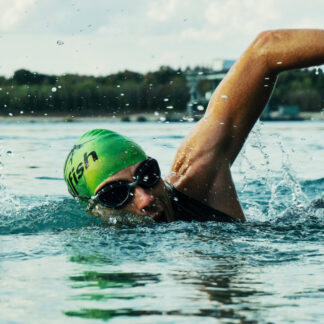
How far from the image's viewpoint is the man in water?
436 cm

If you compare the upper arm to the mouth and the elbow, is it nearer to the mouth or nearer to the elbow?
the elbow

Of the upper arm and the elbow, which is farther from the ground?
the elbow

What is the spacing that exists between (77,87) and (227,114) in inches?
417

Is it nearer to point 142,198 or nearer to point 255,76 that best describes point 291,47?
point 255,76

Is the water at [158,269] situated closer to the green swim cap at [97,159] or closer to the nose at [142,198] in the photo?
the nose at [142,198]

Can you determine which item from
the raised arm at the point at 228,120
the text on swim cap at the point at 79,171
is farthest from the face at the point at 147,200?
the raised arm at the point at 228,120

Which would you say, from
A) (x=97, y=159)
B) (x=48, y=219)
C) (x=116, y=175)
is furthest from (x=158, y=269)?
(x=48, y=219)

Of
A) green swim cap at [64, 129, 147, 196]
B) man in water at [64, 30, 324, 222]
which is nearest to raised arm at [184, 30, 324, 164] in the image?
man in water at [64, 30, 324, 222]

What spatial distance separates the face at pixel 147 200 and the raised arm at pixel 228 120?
315 mm

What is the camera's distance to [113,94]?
14.6 m

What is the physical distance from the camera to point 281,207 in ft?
24.1

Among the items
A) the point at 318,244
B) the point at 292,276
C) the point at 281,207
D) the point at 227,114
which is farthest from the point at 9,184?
the point at 292,276

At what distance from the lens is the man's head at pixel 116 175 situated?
14.3ft

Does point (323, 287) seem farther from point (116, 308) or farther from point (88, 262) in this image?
point (88, 262)
